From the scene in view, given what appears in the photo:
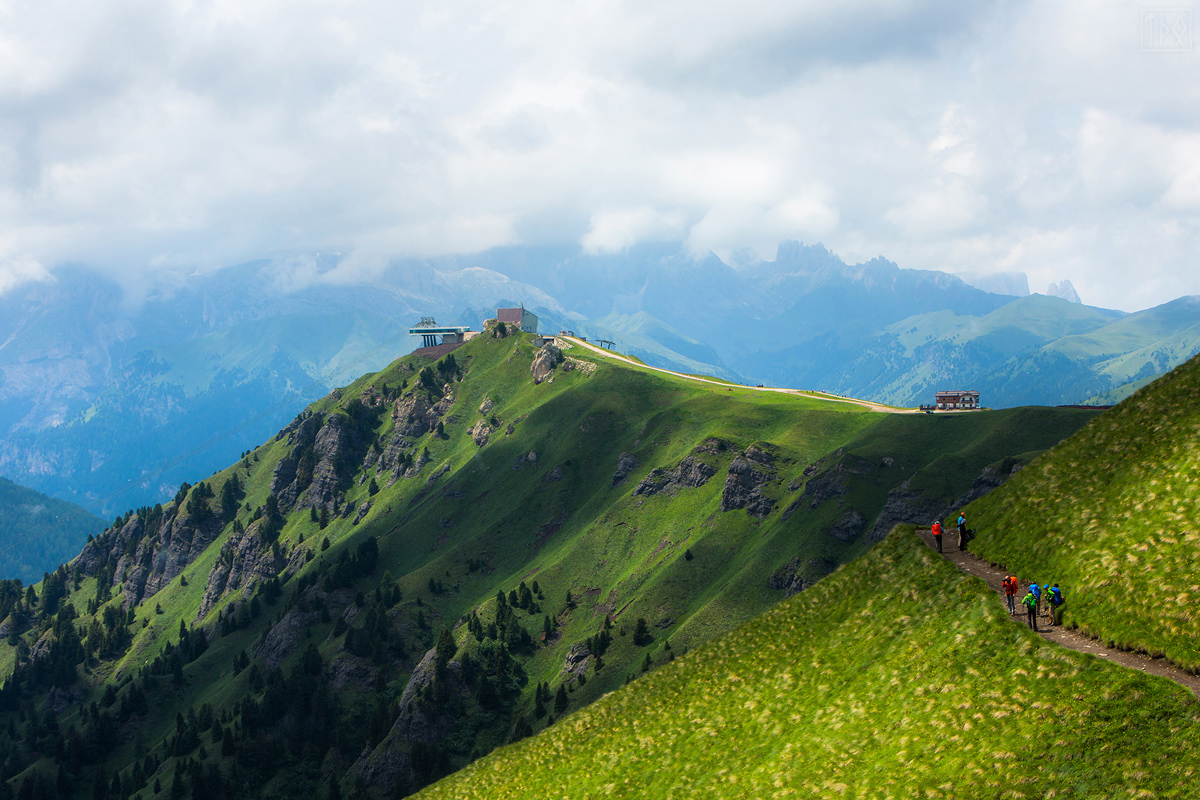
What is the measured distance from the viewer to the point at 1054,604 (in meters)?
50.7

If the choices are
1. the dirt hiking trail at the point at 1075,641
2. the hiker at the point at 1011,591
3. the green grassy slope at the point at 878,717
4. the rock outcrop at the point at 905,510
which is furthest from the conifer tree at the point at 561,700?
the hiker at the point at 1011,591

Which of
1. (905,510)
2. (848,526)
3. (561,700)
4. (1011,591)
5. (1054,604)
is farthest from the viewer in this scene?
(561,700)

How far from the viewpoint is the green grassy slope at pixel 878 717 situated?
4062cm

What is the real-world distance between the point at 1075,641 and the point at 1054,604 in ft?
10.1

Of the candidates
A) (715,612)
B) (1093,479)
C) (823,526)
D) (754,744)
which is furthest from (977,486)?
(754,744)

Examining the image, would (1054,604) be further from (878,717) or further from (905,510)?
(905,510)

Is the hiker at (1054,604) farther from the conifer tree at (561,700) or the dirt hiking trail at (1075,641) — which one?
the conifer tree at (561,700)

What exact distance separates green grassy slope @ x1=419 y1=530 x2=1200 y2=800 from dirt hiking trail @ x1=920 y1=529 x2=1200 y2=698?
1.10 m

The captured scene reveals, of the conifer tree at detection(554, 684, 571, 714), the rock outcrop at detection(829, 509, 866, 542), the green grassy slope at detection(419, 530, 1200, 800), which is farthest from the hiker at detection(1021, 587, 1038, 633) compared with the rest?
the conifer tree at detection(554, 684, 571, 714)

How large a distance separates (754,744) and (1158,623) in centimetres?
2759

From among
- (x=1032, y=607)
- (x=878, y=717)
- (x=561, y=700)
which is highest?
(x=1032, y=607)

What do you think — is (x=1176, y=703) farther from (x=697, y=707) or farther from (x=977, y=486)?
(x=977, y=486)

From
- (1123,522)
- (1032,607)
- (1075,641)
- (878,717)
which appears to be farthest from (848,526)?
(1075,641)

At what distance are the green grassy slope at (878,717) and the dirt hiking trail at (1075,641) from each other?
110cm
